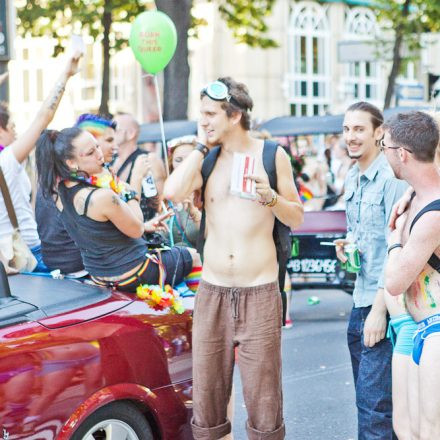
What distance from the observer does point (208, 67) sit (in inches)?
1326

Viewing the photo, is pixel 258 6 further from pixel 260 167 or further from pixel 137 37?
pixel 260 167

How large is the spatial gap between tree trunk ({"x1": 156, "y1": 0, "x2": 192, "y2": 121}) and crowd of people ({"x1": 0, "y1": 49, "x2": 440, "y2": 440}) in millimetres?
9946

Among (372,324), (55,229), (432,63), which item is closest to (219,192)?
(372,324)

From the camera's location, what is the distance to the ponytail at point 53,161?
500 centimetres

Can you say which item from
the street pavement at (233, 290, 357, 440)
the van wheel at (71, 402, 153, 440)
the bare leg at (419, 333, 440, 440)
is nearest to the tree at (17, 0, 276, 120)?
the street pavement at (233, 290, 357, 440)

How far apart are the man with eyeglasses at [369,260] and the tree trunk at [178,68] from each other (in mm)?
10179

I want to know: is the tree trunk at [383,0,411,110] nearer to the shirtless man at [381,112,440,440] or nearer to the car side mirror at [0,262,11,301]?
the shirtless man at [381,112,440,440]

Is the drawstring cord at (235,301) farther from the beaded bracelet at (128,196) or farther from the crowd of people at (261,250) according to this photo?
the beaded bracelet at (128,196)

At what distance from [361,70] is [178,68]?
78.9 ft

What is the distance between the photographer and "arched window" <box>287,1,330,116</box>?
3597 centimetres

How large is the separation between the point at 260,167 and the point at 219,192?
233 mm

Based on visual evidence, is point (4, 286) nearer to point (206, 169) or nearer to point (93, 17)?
point (206, 169)

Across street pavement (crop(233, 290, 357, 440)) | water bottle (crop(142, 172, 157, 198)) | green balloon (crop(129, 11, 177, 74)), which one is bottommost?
street pavement (crop(233, 290, 357, 440))

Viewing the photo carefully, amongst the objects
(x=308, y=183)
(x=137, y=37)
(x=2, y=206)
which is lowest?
(x=308, y=183)
